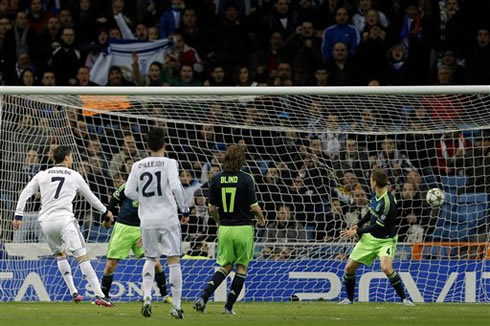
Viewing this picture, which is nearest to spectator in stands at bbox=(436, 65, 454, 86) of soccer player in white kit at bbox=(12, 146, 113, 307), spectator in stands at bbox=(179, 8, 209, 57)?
spectator in stands at bbox=(179, 8, 209, 57)

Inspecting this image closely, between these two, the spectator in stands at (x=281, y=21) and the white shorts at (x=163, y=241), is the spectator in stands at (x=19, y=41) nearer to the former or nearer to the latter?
the spectator in stands at (x=281, y=21)

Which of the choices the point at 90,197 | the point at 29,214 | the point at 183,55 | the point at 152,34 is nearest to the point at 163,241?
the point at 90,197

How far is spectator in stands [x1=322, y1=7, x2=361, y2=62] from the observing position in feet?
63.1

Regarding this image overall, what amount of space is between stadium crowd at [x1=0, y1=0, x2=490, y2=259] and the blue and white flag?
19 centimetres

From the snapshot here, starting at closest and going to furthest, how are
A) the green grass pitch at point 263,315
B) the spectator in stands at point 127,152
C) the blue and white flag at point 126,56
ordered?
the green grass pitch at point 263,315
the spectator in stands at point 127,152
the blue and white flag at point 126,56

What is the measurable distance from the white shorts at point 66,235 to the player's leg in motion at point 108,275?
1.13 meters

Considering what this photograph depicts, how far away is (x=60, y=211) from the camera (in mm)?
13562

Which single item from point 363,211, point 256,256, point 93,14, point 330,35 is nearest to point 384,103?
point 363,211

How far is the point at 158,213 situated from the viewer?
1180cm

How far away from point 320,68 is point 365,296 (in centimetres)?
462

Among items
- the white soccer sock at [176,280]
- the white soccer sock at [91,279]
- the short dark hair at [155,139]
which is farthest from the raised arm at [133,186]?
the white soccer sock at [91,279]

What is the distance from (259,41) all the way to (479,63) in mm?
3891

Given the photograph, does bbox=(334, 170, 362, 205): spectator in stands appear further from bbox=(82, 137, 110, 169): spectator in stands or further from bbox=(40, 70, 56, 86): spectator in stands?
bbox=(40, 70, 56, 86): spectator in stands

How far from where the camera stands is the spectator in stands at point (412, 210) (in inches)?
637
